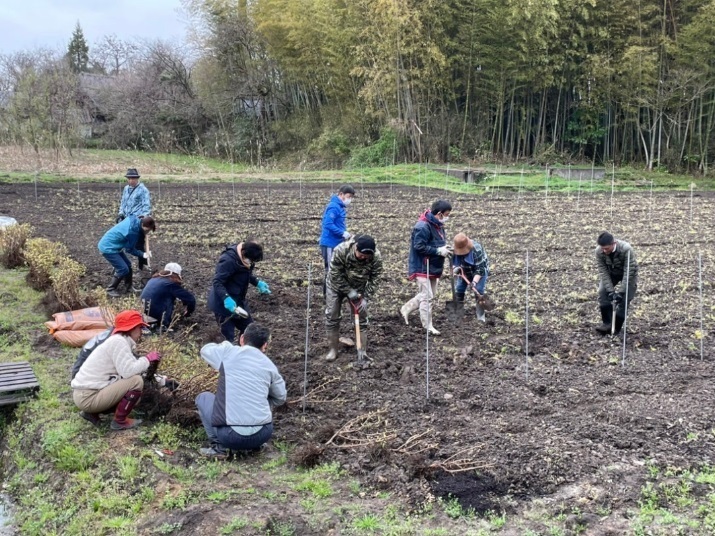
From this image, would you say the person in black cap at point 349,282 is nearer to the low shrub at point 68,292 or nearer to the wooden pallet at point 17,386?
the wooden pallet at point 17,386

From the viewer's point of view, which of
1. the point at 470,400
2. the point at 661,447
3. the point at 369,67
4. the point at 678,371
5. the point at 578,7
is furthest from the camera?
the point at 369,67

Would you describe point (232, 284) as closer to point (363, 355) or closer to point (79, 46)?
point (363, 355)

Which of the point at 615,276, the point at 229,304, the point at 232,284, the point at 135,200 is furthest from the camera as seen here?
the point at 135,200

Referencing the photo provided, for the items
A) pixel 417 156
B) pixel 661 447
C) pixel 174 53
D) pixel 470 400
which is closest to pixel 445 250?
pixel 470 400

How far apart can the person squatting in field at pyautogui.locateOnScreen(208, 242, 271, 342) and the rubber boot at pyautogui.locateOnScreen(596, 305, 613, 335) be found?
358 centimetres

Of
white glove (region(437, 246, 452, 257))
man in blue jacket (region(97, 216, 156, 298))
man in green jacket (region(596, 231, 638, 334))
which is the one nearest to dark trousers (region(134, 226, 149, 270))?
man in blue jacket (region(97, 216, 156, 298))

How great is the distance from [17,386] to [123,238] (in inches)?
122

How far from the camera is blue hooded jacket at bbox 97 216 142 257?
26.6 feet

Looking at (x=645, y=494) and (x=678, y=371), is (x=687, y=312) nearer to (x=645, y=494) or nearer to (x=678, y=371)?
(x=678, y=371)

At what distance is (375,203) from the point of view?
17281 mm

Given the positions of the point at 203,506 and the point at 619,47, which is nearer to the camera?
the point at 203,506

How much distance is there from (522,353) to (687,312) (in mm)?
2526

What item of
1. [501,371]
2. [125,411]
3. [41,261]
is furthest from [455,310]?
[41,261]

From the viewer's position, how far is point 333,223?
777 centimetres
